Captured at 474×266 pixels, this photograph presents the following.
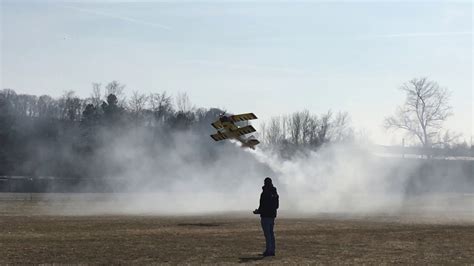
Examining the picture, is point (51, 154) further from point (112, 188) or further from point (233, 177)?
point (233, 177)

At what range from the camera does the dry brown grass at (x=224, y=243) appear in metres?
18.4

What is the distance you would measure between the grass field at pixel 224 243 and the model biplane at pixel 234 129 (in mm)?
14543

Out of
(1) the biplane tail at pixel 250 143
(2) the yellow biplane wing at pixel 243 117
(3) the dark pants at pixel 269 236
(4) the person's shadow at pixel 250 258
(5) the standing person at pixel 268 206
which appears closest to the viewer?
(4) the person's shadow at pixel 250 258

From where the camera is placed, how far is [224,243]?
73.5 ft

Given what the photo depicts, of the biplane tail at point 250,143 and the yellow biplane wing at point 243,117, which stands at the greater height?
the yellow biplane wing at point 243,117

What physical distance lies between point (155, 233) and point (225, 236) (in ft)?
10.2

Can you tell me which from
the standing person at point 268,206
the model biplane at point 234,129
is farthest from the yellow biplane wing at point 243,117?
the standing person at point 268,206

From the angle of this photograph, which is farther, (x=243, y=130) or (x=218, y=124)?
(x=243, y=130)

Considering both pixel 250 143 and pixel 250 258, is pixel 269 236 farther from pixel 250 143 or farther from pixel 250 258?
pixel 250 143

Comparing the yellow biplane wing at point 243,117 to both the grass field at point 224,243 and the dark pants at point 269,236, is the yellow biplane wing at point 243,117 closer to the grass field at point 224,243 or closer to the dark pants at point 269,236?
the grass field at point 224,243

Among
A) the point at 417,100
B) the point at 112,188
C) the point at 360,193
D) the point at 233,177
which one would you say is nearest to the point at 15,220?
the point at 360,193

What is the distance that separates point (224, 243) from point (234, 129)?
2496 cm

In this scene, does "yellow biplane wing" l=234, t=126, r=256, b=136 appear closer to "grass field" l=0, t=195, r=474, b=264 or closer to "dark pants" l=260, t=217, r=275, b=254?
"grass field" l=0, t=195, r=474, b=264

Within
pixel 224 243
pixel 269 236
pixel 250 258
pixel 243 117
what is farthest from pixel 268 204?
pixel 243 117
